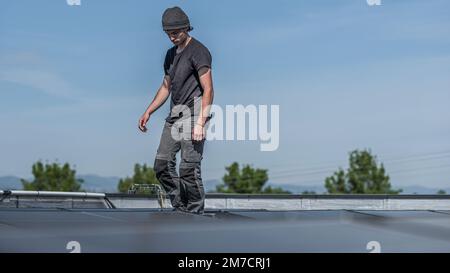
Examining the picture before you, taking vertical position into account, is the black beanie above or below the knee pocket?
above

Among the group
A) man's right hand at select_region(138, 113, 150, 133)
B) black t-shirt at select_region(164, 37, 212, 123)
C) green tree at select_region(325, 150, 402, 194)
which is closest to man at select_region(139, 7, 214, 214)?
black t-shirt at select_region(164, 37, 212, 123)

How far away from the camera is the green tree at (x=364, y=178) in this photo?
39.7 m

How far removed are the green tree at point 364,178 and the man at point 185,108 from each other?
111ft

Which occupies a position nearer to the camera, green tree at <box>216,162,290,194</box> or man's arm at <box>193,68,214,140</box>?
man's arm at <box>193,68,214,140</box>

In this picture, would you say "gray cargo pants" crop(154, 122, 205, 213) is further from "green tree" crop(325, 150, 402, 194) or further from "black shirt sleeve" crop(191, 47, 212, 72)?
"green tree" crop(325, 150, 402, 194)

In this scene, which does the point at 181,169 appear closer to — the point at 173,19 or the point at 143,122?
the point at 143,122

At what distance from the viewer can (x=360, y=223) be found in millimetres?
5219

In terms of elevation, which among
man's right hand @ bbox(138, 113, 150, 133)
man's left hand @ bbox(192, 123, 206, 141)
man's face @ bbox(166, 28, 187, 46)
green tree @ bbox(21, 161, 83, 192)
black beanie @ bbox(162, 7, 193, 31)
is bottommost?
man's left hand @ bbox(192, 123, 206, 141)

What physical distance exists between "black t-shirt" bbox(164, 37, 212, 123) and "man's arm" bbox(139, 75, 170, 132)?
0.24 meters

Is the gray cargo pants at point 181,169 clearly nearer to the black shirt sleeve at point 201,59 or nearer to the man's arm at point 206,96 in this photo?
the man's arm at point 206,96

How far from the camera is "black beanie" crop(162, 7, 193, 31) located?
5699 millimetres

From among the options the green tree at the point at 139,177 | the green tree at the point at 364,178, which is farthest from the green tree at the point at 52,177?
the green tree at the point at 364,178
